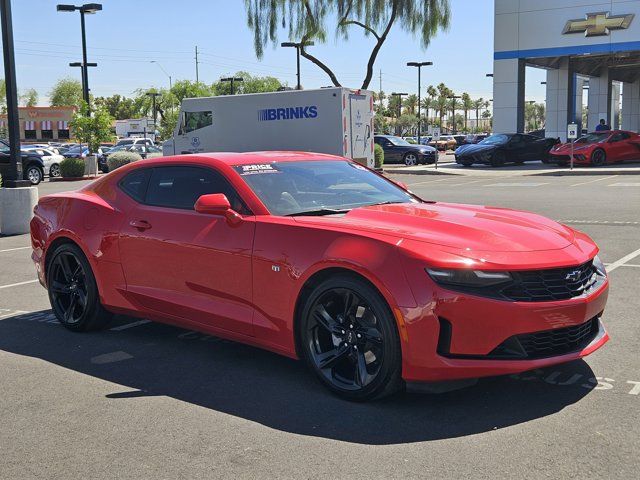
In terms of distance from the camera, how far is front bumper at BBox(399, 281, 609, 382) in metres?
3.91

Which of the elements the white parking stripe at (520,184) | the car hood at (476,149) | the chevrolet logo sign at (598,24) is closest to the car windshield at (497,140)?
the car hood at (476,149)

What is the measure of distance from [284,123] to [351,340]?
18.6 meters

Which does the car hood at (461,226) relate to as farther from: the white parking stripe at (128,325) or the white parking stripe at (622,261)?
the white parking stripe at (622,261)

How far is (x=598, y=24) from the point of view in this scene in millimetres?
33906

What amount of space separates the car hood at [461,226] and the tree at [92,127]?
30.7 meters

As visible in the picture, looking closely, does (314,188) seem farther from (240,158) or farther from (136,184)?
(136,184)

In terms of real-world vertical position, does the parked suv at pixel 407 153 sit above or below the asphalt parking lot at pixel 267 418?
above

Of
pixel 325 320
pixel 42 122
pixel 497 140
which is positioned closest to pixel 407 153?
pixel 497 140

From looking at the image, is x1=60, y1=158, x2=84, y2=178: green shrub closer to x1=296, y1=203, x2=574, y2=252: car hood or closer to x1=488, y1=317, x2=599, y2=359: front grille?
x1=296, y1=203, x2=574, y2=252: car hood

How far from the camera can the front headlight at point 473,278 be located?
3.96 meters

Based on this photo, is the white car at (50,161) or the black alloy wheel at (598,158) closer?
the black alloy wheel at (598,158)

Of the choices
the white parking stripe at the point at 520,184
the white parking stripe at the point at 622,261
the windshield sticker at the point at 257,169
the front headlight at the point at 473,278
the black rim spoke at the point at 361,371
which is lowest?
the white parking stripe at the point at 520,184

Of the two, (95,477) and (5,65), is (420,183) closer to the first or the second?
(5,65)

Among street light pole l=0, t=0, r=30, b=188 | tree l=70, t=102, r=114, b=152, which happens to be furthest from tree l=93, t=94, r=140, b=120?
street light pole l=0, t=0, r=30, b=188
